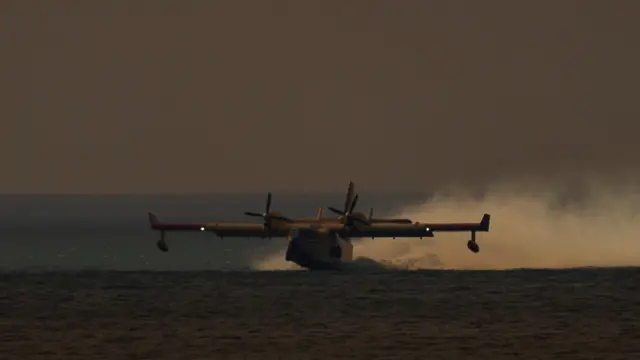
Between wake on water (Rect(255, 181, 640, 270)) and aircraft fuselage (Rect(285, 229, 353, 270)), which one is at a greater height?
wake on water (Rect(255, 181, 640, 270))

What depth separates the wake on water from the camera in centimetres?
12850

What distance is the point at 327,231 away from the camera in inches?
4181

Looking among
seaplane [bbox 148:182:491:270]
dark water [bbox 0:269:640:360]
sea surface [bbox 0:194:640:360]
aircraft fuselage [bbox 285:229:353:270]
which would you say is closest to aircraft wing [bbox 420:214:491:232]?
seaplane [bbox 148:182:491:270]

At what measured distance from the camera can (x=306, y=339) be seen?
205 feet

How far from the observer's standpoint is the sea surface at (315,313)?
58.9m

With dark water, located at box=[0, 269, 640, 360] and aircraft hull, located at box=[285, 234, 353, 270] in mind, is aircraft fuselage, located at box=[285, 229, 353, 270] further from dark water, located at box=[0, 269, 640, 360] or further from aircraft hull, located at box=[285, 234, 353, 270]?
dark water, located at box=[0, 269, 640, 360]

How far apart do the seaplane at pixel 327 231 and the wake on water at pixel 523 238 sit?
4119 millimetres

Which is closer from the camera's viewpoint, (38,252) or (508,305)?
(508,305)

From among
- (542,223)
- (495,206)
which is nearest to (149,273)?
(542,223)

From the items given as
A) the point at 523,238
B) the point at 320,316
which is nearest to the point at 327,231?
the point at 320,316

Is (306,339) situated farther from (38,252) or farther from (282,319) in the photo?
(38,252)

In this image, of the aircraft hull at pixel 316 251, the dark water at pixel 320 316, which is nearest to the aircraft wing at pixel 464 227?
the dark water at pixel 320 316

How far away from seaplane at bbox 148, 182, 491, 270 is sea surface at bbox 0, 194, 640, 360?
5.13 feet

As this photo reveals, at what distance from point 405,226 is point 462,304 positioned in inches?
1220
